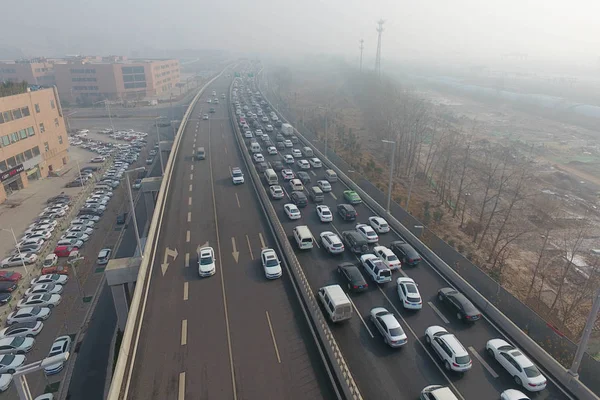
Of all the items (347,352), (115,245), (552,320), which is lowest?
(115,245)

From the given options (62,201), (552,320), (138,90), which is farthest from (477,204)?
(138,90)

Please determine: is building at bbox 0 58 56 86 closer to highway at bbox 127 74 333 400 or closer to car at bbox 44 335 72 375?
highway at bbox 127 74 333 400

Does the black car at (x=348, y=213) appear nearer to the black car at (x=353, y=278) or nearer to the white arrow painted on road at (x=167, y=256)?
the black car at (x=353, y=278)

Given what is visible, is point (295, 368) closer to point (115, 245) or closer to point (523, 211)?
point (115, 245)

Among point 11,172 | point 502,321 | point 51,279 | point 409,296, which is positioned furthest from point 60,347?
point 11,172

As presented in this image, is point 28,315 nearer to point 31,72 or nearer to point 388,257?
point 388,257

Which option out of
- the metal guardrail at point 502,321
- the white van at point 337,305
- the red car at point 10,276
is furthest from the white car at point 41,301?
the metal guardrail at point 502,321
